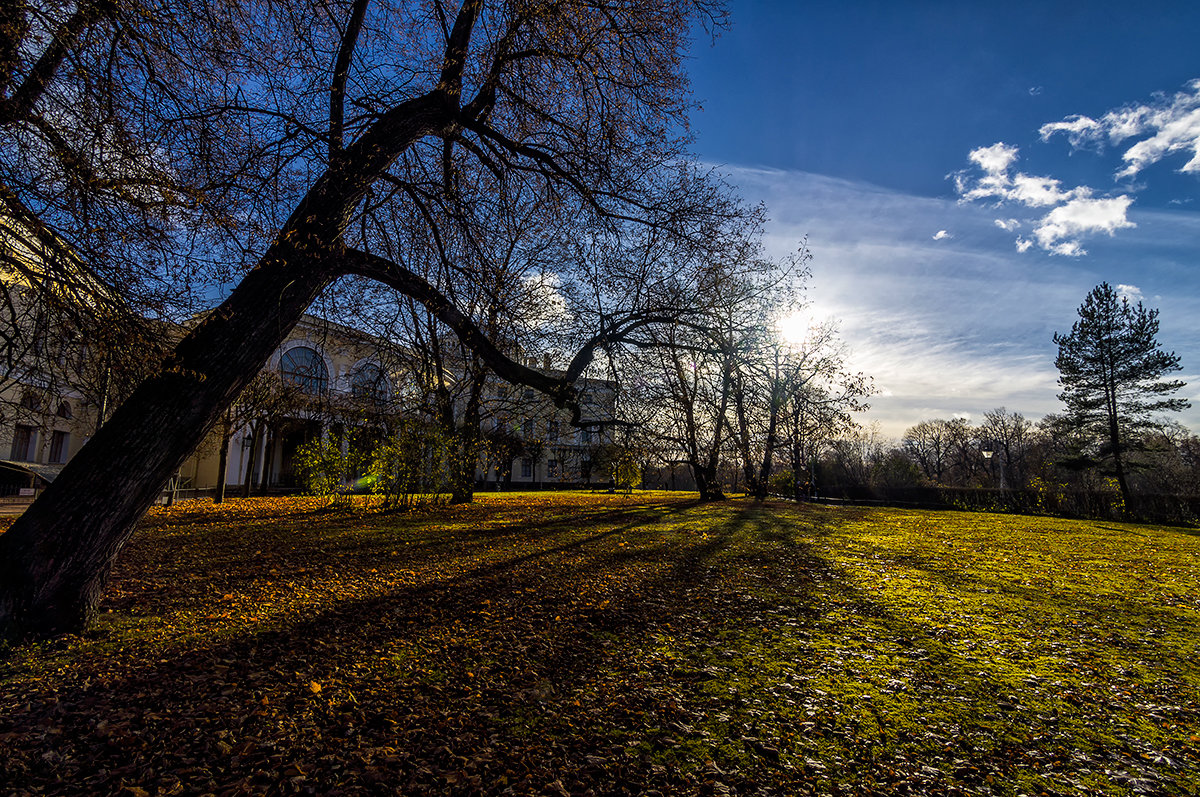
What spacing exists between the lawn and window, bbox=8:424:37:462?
29026 millimetres

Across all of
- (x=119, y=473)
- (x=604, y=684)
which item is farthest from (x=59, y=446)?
(x=604, y=684)

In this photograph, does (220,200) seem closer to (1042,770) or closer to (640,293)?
(640,293)

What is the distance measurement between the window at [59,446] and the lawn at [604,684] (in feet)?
103

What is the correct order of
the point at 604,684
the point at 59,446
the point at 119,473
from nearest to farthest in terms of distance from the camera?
the point at 604,684, the point at 119,473, the point at 59,446

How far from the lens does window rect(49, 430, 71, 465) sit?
26822 millimetres

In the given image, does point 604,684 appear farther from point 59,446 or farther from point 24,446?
point 59,446

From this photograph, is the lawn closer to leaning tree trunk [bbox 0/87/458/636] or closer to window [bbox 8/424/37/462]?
leaning tree trunk [bbox 0/87/458/636]

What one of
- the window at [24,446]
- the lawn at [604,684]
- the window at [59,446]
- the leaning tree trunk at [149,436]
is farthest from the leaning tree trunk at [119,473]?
the window at [59,446]

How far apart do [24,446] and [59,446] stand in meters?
2.28

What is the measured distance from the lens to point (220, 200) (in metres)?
4.07

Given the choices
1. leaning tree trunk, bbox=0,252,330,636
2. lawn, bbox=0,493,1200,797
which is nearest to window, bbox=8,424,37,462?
lawn, bbox=0,493,1200,797

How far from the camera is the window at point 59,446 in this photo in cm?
2682

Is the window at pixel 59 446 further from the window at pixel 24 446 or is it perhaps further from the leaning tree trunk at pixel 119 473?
the leaning tree trunk at pixel 119 473

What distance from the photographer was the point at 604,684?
3.08 meters
